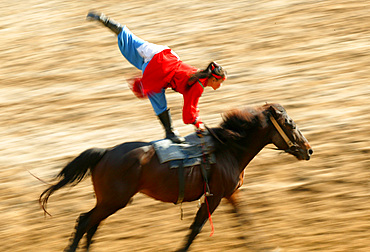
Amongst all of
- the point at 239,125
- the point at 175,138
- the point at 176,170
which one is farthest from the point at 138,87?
the point at 239,125

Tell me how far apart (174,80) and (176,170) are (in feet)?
3.07

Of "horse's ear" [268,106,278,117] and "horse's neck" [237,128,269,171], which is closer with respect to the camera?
"horse's ear" [268,106,278,117]

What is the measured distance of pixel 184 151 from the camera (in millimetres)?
5426

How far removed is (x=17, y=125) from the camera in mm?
9406

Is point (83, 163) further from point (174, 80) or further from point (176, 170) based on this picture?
point (174, 80)

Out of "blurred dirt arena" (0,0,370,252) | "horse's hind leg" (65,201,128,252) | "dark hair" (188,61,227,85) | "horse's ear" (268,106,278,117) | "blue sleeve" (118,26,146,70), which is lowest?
"blurred dirt arena" (0,0,370,252)

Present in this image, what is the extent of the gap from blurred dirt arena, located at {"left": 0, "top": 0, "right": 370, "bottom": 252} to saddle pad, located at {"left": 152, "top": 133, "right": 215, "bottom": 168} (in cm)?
116

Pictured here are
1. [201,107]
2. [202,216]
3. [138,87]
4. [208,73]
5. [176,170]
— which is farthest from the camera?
[201,107]

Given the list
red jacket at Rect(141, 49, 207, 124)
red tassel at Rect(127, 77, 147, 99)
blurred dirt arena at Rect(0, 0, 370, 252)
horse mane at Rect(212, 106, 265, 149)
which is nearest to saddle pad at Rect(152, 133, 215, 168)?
horse mane at Rect(212, 106, 265, 149)

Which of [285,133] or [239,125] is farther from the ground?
[239,125]

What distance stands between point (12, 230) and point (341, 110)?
214 inches

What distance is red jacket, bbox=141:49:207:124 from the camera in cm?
528

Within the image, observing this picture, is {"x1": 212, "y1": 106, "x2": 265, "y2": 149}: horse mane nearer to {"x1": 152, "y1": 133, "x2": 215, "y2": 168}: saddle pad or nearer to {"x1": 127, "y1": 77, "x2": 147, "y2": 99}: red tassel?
{"x1": 152, "y1": 133, "x2": 215, "y2": 168}: saddle pad

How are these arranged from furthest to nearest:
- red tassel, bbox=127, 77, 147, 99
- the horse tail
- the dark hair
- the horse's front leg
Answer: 1. red tassel, bbox=127, 77, 147, 99
2. the horse's front leg
3. the horse tail
4. the dark hair
